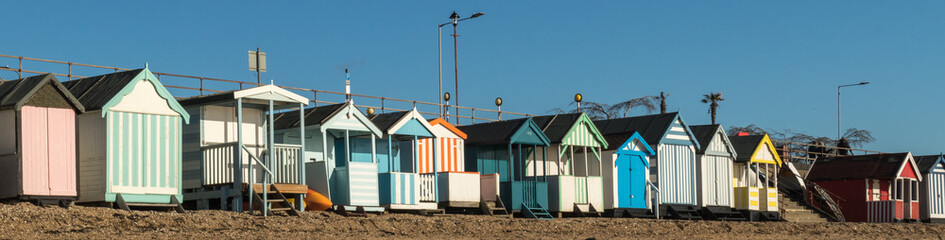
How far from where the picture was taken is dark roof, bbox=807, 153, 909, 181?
45.5 meters

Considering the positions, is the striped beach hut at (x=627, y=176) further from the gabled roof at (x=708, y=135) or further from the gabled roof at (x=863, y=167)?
the gabled roof at (x=863, y=167)

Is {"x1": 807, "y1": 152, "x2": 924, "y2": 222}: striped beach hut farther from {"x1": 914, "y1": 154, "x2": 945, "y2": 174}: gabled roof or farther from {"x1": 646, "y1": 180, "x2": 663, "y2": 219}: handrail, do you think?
{"x1": 646, "y1": 180, "x2": 663, "y2": 219}: handrail

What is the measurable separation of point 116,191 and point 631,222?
41.8 feet

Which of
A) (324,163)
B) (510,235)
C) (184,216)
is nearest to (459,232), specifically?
(510,235)

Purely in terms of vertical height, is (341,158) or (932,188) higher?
(341,158)

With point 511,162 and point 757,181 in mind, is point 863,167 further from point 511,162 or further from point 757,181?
point 511,162

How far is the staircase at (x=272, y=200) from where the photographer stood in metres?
24.9

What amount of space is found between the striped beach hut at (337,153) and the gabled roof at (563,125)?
6.11 meters

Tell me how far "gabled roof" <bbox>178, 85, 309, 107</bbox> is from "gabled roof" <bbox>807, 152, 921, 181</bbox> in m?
25.8

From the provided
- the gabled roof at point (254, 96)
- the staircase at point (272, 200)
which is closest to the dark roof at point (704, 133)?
the gabled roof at point (254, 96)

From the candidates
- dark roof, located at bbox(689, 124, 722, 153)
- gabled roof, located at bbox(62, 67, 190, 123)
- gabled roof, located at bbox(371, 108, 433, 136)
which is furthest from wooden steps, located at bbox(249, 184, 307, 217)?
dark roof, located at bbox(689, 124, 722, 153)

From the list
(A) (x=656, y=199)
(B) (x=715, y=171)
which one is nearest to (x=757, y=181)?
(B) (x=715, y=171)

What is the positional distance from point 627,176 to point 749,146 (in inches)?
283

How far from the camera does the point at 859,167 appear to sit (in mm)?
46188
